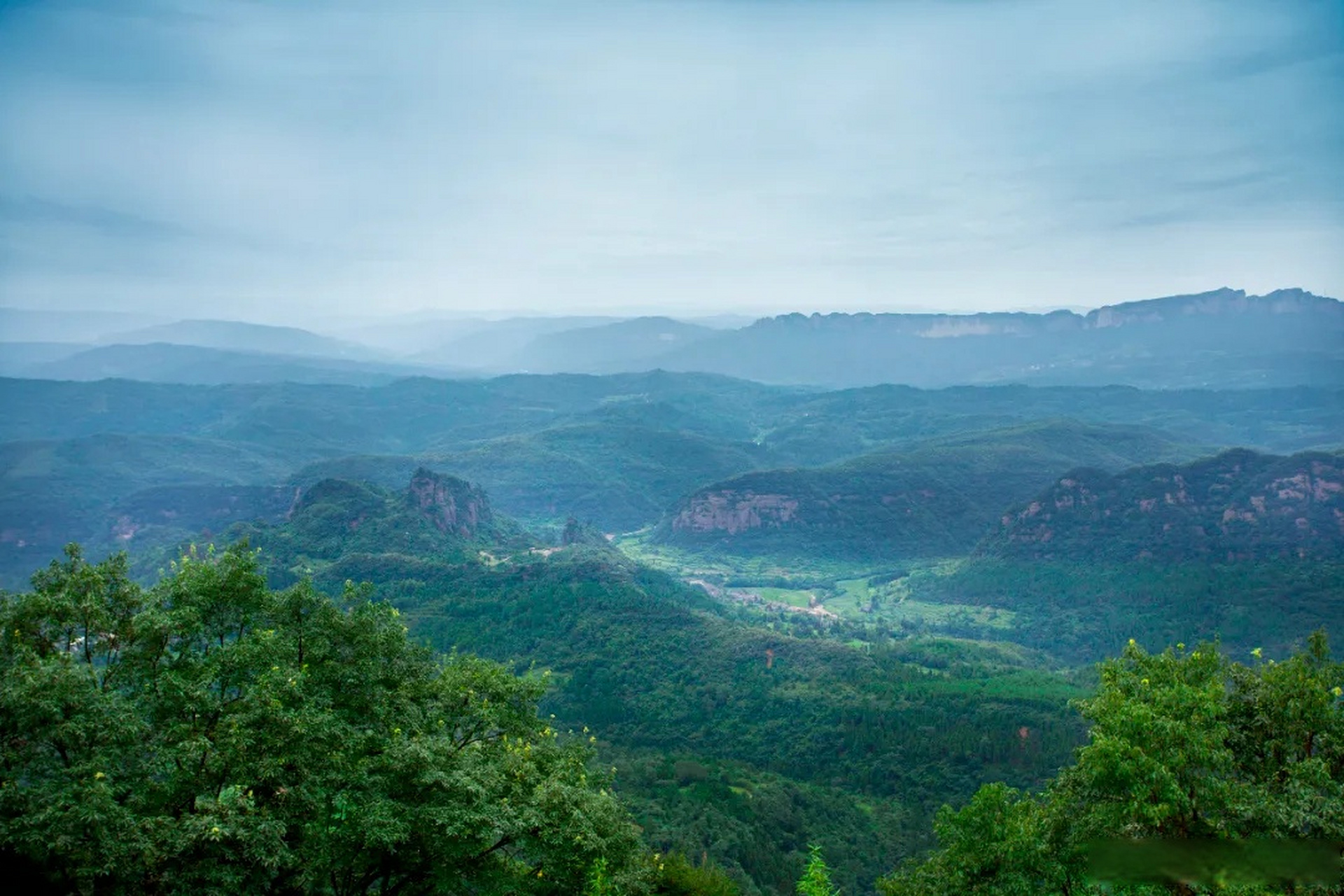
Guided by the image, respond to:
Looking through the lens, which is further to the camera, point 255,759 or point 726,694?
point 726,694

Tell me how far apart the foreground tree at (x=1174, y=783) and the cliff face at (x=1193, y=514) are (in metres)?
123

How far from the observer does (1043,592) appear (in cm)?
13775

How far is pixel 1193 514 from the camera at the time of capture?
5320 inches

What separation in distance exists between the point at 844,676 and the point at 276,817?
75452 mm

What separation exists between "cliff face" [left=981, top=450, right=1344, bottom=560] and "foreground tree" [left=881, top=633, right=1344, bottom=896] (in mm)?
123372

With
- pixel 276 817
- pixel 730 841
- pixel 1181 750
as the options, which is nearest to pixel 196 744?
pixel 276 817

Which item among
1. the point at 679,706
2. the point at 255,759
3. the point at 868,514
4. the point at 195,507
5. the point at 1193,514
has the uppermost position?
the point at 255,759

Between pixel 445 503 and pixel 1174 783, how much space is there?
134 metres

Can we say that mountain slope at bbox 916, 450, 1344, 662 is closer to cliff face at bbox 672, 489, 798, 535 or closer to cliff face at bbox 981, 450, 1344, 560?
cliff face at bbox 981, 450, 1344, 560

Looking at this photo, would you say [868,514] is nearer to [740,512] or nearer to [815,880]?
[740,512]

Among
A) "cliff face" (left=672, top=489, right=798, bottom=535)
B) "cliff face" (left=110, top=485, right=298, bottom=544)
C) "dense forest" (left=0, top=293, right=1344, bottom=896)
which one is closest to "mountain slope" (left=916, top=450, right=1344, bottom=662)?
"dense forest" (left=0, top=293, right=1344, bottom=896)

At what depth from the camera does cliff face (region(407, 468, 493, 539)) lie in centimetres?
13638

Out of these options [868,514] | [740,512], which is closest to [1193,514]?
[868,514]

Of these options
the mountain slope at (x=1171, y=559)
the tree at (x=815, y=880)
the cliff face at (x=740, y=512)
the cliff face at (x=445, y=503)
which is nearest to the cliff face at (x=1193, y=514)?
the mountain slope at (x=1171, y=559)
